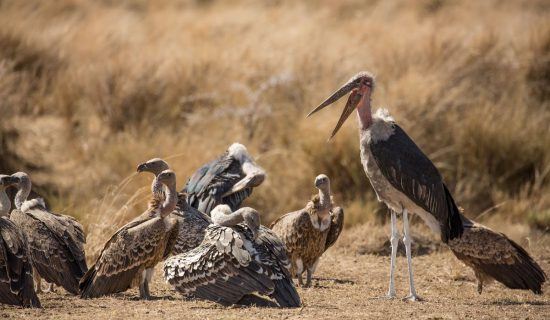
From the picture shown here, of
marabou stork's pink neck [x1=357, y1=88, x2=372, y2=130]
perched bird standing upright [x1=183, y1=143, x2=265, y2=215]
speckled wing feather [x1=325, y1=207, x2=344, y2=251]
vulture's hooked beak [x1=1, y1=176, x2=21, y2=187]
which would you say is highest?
marabou stork's pink neck [x1=357, y1=88, x2=372, y2=130]

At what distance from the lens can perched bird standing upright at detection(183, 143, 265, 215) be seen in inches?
415

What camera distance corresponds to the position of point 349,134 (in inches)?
536

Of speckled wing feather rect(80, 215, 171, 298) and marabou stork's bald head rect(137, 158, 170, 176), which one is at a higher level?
marabou stork's bald head rect(137, 158, 170, 176)

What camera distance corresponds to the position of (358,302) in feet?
26.7

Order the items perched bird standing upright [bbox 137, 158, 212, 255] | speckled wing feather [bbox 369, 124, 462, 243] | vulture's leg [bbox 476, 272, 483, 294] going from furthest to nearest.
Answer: perched bird standing upright [bbox 137, 158, 212, 255], vulture's leg [bbox 476, 272, 483, 294], speckled wing feather [bbox 369, 124, 462, 243]

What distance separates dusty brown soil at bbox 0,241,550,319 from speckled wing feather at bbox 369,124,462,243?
78cm

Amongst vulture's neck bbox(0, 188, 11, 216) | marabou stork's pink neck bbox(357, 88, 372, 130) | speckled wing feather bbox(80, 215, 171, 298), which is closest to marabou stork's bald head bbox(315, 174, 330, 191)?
marabou stork's pink neck bbox(357, 88, 372, 130)

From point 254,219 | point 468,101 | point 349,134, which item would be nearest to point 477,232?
point 254,219

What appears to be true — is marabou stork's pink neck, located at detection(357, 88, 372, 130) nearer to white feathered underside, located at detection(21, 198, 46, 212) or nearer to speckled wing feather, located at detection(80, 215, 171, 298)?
speckled wing feather, located at detection(80, 215, 171, 298)

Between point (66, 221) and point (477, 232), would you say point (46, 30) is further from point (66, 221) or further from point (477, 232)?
point (477, 232)

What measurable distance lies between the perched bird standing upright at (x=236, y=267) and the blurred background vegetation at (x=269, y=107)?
2.42 m

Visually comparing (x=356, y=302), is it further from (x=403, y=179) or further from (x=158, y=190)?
(x=158, y=190)

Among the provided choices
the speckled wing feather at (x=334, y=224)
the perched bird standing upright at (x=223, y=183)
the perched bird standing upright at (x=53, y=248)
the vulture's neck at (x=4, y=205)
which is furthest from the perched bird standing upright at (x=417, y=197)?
the vulture's neck at (x=4, y=205)

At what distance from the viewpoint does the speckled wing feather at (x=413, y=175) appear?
8438 mm
